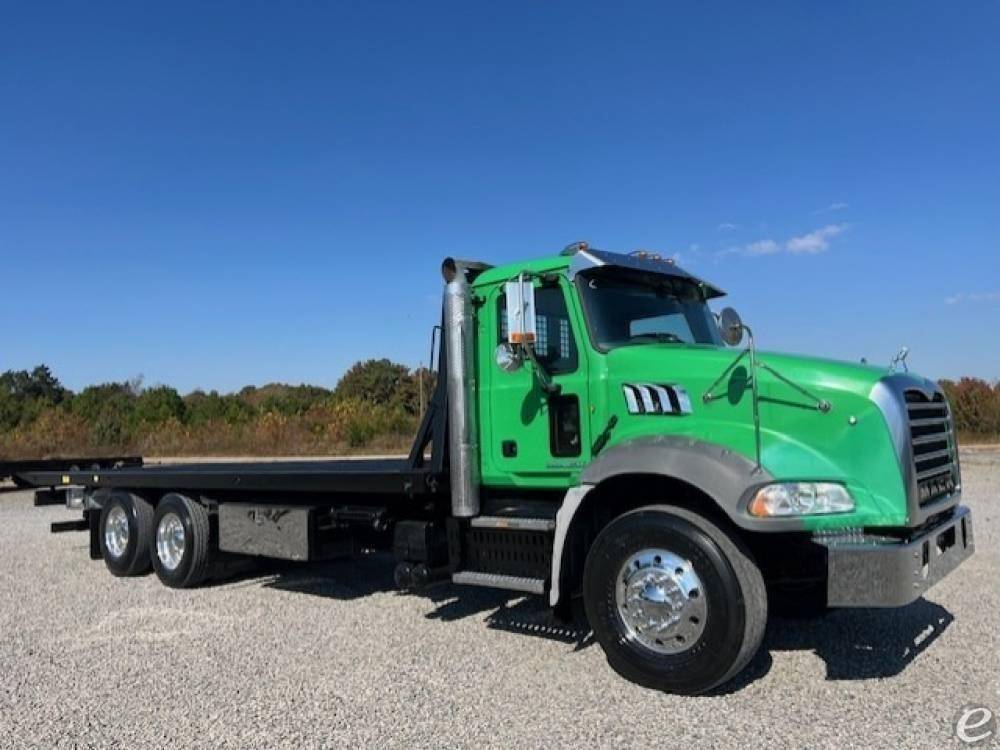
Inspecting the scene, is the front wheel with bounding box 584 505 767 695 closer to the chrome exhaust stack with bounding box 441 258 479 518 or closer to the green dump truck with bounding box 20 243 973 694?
the green dump truck with bounding box 20 243 973 694

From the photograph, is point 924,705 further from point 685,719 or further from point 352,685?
point 352,685

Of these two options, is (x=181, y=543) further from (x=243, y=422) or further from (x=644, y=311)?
(x=243, y=422)

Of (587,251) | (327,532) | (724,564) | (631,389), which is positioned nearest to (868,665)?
(724,564)

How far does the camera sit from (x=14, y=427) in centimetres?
4006

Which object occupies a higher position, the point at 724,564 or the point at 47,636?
the point at 724,564

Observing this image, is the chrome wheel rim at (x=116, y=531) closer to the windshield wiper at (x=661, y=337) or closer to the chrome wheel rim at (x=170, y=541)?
the chrome wheel rim at (x=170, y=541)

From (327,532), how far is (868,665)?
4262 millimetres

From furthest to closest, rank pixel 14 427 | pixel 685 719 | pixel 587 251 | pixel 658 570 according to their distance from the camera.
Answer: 1. pixel 14 427
2. pixel 587 251
3. pixel 658 570
4. pixel 685 719

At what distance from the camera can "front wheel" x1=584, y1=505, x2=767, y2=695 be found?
454cm

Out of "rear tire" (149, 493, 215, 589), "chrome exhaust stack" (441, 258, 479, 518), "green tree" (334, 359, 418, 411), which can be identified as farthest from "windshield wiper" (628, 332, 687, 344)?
"green tree" (334, 359, 418, 411)

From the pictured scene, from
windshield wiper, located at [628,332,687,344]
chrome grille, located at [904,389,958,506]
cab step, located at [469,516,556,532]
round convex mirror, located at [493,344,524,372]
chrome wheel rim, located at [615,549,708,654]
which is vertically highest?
windshield wiper, located at [628,332,687,344]

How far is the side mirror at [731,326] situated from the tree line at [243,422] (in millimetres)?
16742

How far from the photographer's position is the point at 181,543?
8289mm

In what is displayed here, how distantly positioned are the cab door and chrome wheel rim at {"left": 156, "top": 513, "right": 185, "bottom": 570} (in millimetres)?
3854
